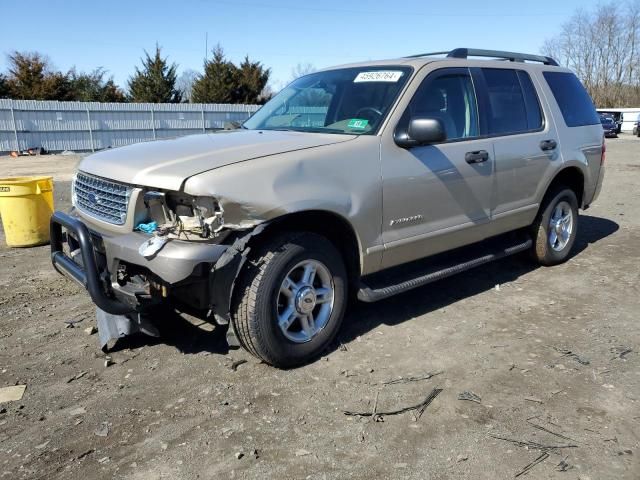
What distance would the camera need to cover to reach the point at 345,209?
3.63 m

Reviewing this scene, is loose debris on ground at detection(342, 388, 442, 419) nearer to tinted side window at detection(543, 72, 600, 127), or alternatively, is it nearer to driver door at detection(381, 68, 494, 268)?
driver door at detection(381, 68, 494, 268)

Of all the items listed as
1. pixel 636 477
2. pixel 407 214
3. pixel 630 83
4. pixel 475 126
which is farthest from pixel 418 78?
pixel 630 83

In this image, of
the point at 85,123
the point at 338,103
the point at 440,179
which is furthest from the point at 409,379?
the point at 85,123

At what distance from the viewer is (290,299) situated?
142 inches

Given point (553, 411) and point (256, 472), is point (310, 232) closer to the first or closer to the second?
point (256, 472)

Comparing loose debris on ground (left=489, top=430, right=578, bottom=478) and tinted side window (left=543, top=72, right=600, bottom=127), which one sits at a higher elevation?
tinted side window (left=543, top=72, right=600, bottom=127)

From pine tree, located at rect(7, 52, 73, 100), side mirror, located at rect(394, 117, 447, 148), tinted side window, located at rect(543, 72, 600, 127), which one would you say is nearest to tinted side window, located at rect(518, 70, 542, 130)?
tinted side window, located at rect(543, 72, 600, 127)

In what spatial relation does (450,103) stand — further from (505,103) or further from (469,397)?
(469,397)

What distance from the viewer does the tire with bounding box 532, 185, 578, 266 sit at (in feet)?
18.6

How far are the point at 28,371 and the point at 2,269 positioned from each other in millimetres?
2693

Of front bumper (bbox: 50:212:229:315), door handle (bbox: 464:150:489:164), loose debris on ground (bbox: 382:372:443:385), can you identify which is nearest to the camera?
front bumper (bbox: 50:212:229:315)

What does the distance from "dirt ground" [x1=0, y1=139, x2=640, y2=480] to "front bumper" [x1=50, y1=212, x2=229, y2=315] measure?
1.99ft

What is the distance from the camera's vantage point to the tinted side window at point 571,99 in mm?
5664

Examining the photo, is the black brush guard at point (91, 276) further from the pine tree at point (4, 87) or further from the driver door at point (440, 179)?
the pine tree at point (4, 87)
